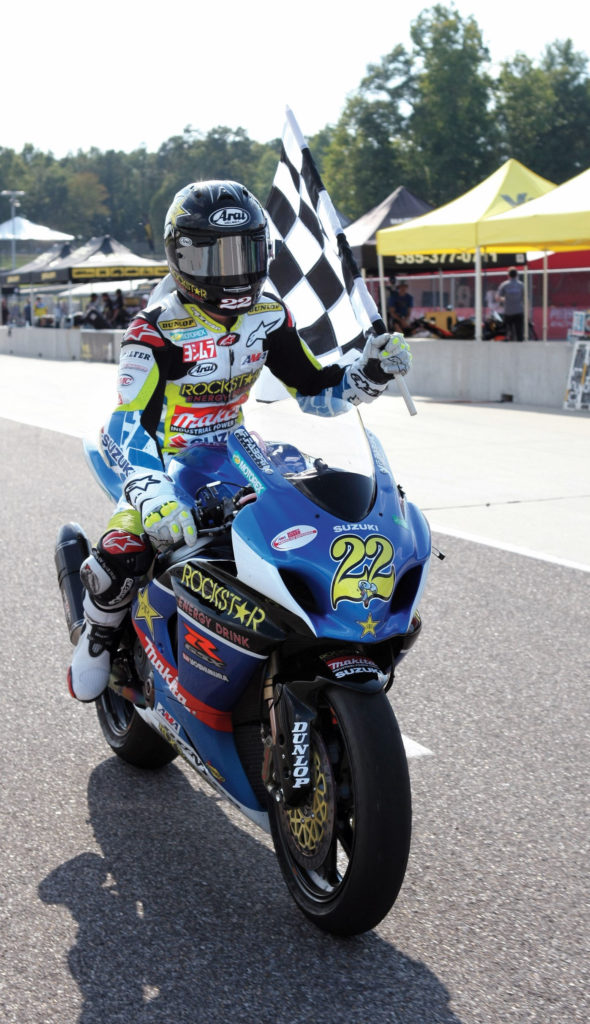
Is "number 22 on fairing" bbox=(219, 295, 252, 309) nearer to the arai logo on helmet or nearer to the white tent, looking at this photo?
the arai logo on helmet

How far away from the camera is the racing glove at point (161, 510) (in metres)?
3.06

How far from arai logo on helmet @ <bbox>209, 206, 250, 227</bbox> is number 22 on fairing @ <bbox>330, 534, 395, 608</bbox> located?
114cm

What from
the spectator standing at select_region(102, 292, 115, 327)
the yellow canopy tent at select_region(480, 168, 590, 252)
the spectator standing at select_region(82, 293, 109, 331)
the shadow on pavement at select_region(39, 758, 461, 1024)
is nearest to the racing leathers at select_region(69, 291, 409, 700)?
the shadow on pavement at select_region(39, 758, 461, 1024)

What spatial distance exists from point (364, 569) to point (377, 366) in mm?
872

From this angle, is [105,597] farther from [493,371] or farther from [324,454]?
[493,371]

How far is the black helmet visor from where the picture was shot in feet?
11.7

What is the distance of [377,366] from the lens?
3576 millimetres

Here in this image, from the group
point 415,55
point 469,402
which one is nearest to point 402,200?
point 469,402

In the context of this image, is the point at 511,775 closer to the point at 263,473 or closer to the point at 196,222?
the point at 263,473

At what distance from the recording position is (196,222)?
3.56 metres

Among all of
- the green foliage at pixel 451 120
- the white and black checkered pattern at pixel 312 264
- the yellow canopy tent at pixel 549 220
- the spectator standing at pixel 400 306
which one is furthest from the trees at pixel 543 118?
the white and black checkered pattern at pixel 312 264

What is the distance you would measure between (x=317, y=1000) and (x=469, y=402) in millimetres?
15973

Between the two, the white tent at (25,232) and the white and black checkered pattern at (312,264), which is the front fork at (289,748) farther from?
the white tent at (25,232)

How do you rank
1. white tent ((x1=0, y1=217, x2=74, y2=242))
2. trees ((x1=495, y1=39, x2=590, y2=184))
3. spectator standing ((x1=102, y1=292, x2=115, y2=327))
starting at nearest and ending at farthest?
spectator standing ((x1=102, y1=292, x2=115, y2=327)), white tent ((x1=0, y1=217, x2=74, y2=242)), trees ((x1=495, y1=39, x2=590, y2=184))
